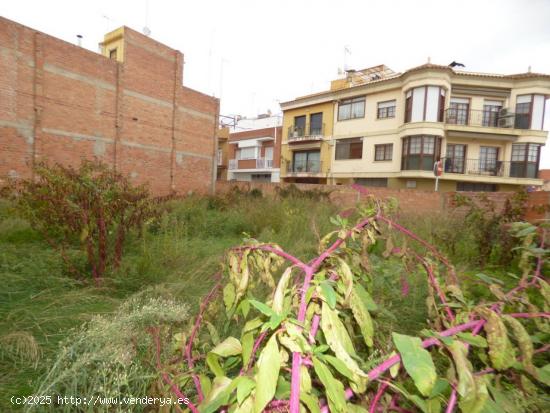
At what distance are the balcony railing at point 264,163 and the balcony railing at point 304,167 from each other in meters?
3.20

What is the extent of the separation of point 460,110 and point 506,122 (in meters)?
2.92

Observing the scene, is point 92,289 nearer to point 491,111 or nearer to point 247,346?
point 247,346

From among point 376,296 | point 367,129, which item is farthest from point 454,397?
point 367,129

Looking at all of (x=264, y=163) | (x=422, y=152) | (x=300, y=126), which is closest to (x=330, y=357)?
(x=422, y=152)

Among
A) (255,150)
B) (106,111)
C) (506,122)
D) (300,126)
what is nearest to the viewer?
(106,111)

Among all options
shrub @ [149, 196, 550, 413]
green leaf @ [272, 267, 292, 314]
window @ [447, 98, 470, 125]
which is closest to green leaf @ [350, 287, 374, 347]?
shrub @ [149, 196, 550, 413]

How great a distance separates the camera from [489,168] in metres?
19.2

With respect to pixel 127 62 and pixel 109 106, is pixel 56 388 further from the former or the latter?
pixel 127 62

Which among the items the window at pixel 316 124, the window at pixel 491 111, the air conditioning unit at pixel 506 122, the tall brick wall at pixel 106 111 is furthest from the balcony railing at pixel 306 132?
the air conditioning unit at pixel 506 122

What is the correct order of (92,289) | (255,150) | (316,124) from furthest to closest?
(255,150) → (316,124) → (92,289)

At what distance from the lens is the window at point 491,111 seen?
18797 mm

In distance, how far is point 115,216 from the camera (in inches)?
129

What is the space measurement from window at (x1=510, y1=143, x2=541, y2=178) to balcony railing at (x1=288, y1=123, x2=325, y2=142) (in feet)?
42.3

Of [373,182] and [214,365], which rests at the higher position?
→ [373,182]
